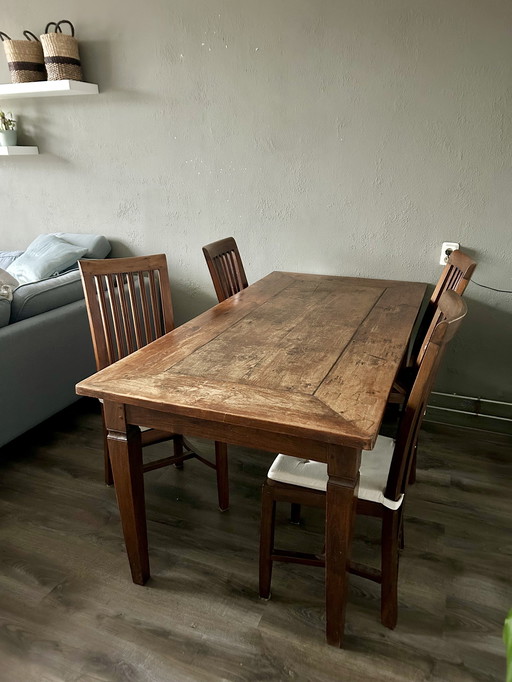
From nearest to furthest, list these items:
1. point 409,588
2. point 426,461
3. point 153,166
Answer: point 409,588 → point 426,461 → point 153,166

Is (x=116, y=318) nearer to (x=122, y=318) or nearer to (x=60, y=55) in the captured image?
(x=122, y=318)

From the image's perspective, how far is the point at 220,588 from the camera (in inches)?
Answer: 64.9

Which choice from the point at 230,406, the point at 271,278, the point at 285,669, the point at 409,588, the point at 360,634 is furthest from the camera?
the point at 271,278

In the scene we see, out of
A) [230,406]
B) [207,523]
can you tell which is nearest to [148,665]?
[207,523]

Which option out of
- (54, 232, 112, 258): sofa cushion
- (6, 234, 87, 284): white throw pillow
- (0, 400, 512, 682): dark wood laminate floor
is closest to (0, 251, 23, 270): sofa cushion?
(6, 234, 87, 284): white throw pillow

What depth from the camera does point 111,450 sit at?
1.46 metres

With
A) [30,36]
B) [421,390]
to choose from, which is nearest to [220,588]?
[421,390]

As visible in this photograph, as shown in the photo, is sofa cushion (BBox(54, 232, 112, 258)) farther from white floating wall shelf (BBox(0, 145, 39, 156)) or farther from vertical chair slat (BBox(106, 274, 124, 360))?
vertical chair slat (BBox(106, 274, 124, 360))

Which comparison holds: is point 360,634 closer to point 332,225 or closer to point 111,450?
point 111,450

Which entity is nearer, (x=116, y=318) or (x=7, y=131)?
(x=116, y=318)

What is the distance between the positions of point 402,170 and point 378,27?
0.64 meters

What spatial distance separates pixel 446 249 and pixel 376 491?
4.90 feet

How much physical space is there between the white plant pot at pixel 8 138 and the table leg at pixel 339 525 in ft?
9.65

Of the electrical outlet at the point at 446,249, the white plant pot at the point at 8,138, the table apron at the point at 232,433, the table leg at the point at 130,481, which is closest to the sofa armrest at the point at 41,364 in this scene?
the table leg at the point at 130,481
